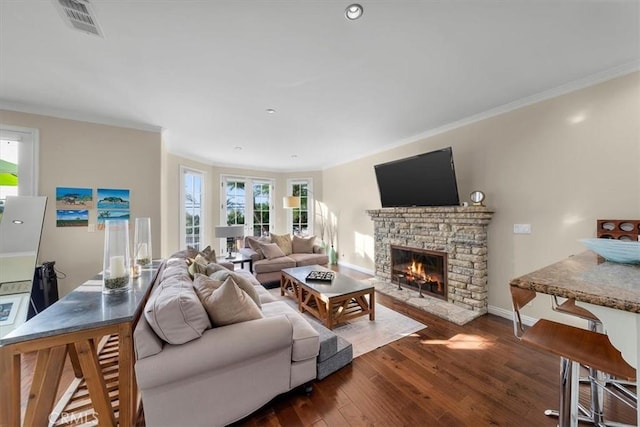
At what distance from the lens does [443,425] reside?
146cm

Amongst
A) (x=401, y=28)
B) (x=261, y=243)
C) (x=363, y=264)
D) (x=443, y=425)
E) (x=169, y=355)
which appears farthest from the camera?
(x=363, y=264)

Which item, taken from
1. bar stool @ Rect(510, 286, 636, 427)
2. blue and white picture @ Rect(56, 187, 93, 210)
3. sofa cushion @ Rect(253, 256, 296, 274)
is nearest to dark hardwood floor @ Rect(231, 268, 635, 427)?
bar stool @ Rect(510, 286, 636, 427)

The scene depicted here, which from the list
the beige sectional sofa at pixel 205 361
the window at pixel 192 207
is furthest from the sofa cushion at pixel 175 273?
the window at pixel 192 207

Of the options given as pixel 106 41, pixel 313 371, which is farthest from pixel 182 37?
pixel 313 371

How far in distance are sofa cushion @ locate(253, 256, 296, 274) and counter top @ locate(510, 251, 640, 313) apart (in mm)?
3612

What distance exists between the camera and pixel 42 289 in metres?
2.51

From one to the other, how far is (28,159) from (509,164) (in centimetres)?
570

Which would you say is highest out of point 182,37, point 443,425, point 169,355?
point 182,37

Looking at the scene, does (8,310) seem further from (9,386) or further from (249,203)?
(249,203)

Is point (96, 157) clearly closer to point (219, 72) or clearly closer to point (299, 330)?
point (219, 72)

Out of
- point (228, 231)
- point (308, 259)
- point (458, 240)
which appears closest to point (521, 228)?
point (458, 240)

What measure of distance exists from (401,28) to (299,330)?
2.31m

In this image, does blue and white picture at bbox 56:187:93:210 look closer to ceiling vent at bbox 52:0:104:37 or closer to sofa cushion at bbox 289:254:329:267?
ceiling vent at bbox 52:0:104:37

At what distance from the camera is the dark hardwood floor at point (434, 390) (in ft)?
4.97
